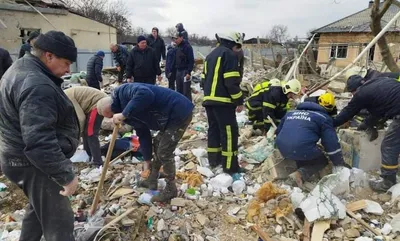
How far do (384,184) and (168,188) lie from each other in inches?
97.0

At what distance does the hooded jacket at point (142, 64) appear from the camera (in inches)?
265

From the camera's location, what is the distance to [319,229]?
2.93 metres

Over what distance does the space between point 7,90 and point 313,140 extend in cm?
302

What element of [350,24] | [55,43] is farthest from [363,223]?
[350,24]

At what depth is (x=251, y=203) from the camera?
345 cm

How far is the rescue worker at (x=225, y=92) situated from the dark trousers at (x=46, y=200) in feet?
7.40

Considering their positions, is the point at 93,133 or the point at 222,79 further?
the point at 93,133

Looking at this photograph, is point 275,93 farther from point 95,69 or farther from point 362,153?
point 95,69

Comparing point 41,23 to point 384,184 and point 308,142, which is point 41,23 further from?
point 384,184

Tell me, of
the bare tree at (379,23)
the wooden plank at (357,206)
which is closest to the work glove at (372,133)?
the wooden plank at (357,206)

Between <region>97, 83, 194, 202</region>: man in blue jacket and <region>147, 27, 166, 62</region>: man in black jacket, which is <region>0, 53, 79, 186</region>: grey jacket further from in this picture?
<region>147, 27, 166, 62</region>: man in black jacket

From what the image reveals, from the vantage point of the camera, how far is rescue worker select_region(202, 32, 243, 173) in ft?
12.5

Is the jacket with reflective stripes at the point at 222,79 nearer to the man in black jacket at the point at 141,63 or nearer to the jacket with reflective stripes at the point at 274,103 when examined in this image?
the jacket with reflective stripes at the point at 274,103

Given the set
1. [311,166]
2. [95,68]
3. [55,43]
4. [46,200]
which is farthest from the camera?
[95,68]
